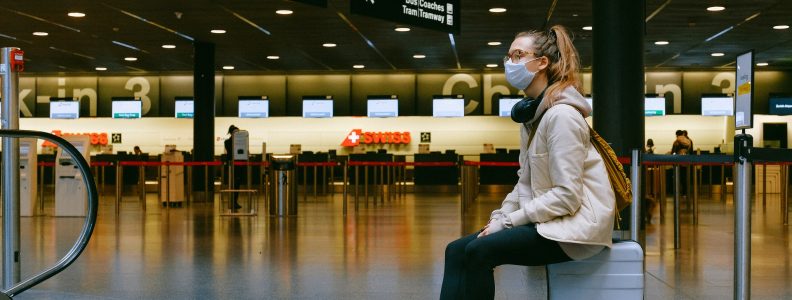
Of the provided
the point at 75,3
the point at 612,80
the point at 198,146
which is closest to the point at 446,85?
the point at 198,146

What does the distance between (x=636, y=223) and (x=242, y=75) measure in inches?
810

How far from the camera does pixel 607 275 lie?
303 centimetres

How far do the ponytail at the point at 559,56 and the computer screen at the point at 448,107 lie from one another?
20.6 metres

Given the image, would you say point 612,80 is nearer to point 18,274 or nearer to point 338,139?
point 18,274

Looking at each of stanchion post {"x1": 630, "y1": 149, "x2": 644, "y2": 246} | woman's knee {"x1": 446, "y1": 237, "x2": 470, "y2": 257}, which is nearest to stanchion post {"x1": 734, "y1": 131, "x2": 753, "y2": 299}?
stanchion post {"x1": 630, "y1": 149, "x2": 644, "y2": 246}

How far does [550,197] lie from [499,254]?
0.87ft

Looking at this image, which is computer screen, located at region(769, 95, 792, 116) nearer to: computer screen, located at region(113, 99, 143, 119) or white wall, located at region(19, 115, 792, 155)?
white wall, located at region(19, 115, 792, 155)

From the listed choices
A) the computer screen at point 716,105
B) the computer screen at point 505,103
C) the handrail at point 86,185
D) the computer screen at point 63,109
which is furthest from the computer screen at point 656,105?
the handrail at point 86,185

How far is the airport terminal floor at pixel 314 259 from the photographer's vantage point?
5438mm

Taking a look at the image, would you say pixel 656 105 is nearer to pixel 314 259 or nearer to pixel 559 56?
pixel 314 259

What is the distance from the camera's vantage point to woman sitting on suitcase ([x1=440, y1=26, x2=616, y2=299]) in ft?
9.71

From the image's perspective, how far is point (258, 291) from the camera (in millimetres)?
5398

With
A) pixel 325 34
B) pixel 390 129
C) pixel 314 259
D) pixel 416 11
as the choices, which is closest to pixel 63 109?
pixel 390 129

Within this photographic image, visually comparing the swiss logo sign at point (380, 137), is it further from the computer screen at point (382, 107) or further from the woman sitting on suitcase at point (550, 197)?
the woman sitting on suitcase at point (550, 197)
